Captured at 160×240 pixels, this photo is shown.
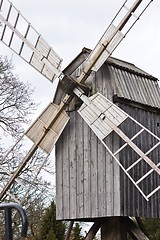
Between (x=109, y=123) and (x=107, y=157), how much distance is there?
543mm

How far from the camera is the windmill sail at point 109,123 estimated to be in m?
7.60

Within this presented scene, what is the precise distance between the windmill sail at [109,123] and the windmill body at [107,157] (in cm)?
15

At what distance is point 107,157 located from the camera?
8094 mm

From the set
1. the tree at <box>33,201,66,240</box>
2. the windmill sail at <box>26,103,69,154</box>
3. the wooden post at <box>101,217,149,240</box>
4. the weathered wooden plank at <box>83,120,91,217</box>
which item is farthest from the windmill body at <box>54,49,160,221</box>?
the tree at <box>33,201,66,240</box>

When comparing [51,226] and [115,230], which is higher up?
[51,226]

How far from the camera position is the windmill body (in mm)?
7953

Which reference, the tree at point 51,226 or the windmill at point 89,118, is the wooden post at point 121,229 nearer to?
the windmill at point 89,118

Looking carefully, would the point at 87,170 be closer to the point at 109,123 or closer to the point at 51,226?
the point at 109,123

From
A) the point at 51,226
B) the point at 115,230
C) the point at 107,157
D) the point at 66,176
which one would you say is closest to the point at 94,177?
the point at 107,157

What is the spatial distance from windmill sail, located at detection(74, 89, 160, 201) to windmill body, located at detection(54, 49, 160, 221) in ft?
0.50

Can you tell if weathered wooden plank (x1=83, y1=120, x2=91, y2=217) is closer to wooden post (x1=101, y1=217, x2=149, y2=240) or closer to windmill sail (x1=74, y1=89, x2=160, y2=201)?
windmill sail (x1=74, y1=89, x2=160, y2=201)

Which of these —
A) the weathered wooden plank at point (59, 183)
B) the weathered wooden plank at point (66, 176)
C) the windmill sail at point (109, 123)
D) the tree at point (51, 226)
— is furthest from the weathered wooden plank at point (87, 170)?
the tree at point (51, 226)

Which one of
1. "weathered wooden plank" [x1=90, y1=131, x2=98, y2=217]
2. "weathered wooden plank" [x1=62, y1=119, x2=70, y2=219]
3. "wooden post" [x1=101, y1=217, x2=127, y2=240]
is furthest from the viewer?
"weathered wooden plank" [x1=62, y1=119, x2=70, y2=219]

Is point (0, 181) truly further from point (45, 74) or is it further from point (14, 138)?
point (45, 74)
